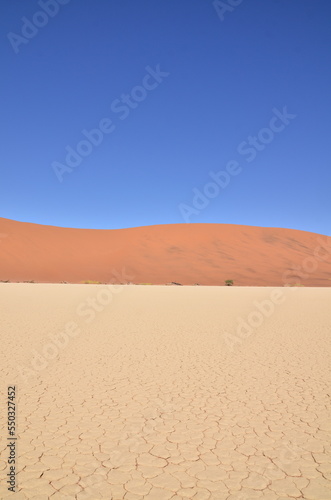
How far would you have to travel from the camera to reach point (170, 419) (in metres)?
3.54

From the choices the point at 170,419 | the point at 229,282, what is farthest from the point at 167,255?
the point at 170,419

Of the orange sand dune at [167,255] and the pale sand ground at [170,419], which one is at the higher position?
the orange sand dune at [167,255]

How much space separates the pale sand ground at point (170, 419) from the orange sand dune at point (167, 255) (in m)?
29.7

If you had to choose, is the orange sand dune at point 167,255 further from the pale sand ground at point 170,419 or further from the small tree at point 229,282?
the pale sand ground at point 170,419

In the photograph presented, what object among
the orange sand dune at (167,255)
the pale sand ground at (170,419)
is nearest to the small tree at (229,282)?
the orange sand dune at (167,255)

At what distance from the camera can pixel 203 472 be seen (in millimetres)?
2609

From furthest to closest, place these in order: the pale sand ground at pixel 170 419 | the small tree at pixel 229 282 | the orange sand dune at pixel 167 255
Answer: the orange sand dune at pixel 167 255 < the small tree at pixel 229 282 < the pale sand ground at pixel 170 419

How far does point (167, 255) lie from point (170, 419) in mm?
45101

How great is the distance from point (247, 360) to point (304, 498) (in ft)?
12.2

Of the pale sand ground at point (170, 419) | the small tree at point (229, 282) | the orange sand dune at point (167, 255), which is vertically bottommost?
the pale sand ground at point (170, 419)

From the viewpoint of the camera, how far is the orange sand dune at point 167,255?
37906mm

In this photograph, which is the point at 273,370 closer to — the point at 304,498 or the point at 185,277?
the point at 304,498

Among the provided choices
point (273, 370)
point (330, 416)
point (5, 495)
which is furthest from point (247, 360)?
point (5, 495)

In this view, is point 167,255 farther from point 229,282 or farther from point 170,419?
point 170,419
